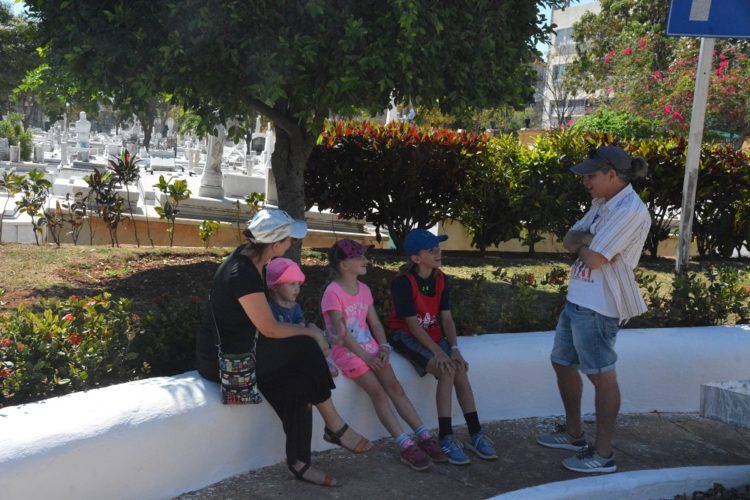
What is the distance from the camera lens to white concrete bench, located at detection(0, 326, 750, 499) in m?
3.45

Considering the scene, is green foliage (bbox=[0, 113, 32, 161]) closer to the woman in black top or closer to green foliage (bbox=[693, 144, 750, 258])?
green foliage (bbox=[693, 144, 750, 258])

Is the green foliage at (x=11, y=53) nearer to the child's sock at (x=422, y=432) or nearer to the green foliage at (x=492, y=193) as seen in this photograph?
the green foliage at (x=492, y=193)

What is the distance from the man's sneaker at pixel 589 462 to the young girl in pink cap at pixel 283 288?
1.34 metres

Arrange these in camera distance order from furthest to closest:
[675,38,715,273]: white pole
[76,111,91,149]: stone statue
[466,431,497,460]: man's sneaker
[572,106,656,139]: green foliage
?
1. [76,111,91,149]: stone statue
2. [572,106,656,139]: green foliage
3. [675,38,715,273]: white pole
4. [466,431,497,460]: man's sneaker

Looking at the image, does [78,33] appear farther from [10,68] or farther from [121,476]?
[10,68]

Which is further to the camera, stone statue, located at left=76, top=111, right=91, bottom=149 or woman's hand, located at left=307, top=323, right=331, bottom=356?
stone statue, located at left=76, top=111, right=91, bottom=149

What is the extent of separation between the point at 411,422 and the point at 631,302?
4.15ft

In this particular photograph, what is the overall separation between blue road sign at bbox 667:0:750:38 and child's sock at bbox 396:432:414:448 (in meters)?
3.25

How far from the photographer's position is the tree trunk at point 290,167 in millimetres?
7434

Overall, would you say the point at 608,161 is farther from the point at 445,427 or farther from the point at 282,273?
the point at 282,273

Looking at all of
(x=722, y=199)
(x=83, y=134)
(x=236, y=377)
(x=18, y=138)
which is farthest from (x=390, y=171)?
→ (x=18, y=138)

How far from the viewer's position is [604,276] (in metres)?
4.26

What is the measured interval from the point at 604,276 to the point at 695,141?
292 cm

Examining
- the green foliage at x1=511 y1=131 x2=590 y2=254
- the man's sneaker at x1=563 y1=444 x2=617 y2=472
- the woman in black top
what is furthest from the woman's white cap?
the green foliage at x1=511 y1=131 x2=590 y2=254
